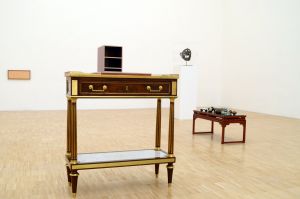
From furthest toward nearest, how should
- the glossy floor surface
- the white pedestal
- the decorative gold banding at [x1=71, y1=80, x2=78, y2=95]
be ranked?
the white pedestal → the glossy floor surface → the decorative gold banding at [x1=71, y1=80, x2=78, y2=95]

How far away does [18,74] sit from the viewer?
368 inches

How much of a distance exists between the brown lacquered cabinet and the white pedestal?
5.14 meters

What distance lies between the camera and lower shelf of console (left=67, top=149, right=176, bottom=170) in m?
2.85

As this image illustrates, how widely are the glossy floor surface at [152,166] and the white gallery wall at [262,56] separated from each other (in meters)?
2.96

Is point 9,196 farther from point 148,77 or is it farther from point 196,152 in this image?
point 196,152

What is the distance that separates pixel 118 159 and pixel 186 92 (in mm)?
5479

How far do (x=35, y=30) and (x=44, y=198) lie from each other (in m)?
7.67

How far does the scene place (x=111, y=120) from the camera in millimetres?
7738

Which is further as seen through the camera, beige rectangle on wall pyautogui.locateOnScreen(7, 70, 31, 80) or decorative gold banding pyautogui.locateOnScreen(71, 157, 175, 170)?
beige rectangle on wall pyautogui.locateOnScreen(7, 70, 31, 80)

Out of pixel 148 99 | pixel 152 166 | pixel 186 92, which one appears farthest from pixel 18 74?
pixel 152 166

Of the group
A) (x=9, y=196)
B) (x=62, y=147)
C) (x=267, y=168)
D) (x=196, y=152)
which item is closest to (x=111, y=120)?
(x=62, y=147)

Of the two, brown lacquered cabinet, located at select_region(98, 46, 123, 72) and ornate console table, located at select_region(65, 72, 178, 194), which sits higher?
brown lacquered cabinet, located at select_region(98, 46, 123, 72)

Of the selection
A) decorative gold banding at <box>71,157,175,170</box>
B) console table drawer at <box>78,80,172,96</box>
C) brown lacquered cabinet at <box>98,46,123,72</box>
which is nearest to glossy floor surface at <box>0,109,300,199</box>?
decorative gold banding at <box>71,157,175,170</box>

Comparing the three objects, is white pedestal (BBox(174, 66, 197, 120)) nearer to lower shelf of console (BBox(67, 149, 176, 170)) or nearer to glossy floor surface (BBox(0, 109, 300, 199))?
glossy floor surface (BBox(0, 109, 300, 199))
